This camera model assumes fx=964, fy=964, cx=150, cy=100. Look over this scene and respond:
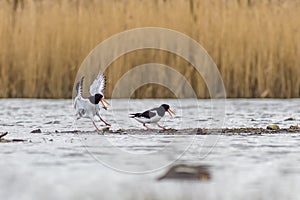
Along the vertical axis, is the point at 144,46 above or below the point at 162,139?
above

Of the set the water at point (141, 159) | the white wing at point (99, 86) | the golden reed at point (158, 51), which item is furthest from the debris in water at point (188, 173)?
the golden reed at point (158, 51)

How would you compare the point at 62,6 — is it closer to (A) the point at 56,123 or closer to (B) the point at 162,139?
(A) the point at 56,123

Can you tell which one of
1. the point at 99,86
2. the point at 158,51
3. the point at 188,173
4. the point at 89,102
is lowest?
the point at 188,173

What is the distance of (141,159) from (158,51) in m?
6.13

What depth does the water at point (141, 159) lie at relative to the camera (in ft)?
19.2

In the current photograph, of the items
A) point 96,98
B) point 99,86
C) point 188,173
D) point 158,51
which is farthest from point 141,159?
point 158,51

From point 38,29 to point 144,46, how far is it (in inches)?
63.1

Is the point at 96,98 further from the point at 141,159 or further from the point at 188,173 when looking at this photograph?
the point at 188,173

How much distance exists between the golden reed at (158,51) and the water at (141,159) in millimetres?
1752

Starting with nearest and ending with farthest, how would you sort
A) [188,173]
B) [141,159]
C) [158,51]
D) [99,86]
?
[188,173], [141,159], [99,86], [158,51]

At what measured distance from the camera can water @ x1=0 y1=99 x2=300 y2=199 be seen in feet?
19.2

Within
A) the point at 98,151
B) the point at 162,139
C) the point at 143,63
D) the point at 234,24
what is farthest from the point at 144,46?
the point at 98,151

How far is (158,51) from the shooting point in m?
13.3

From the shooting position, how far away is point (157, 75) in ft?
43.0
